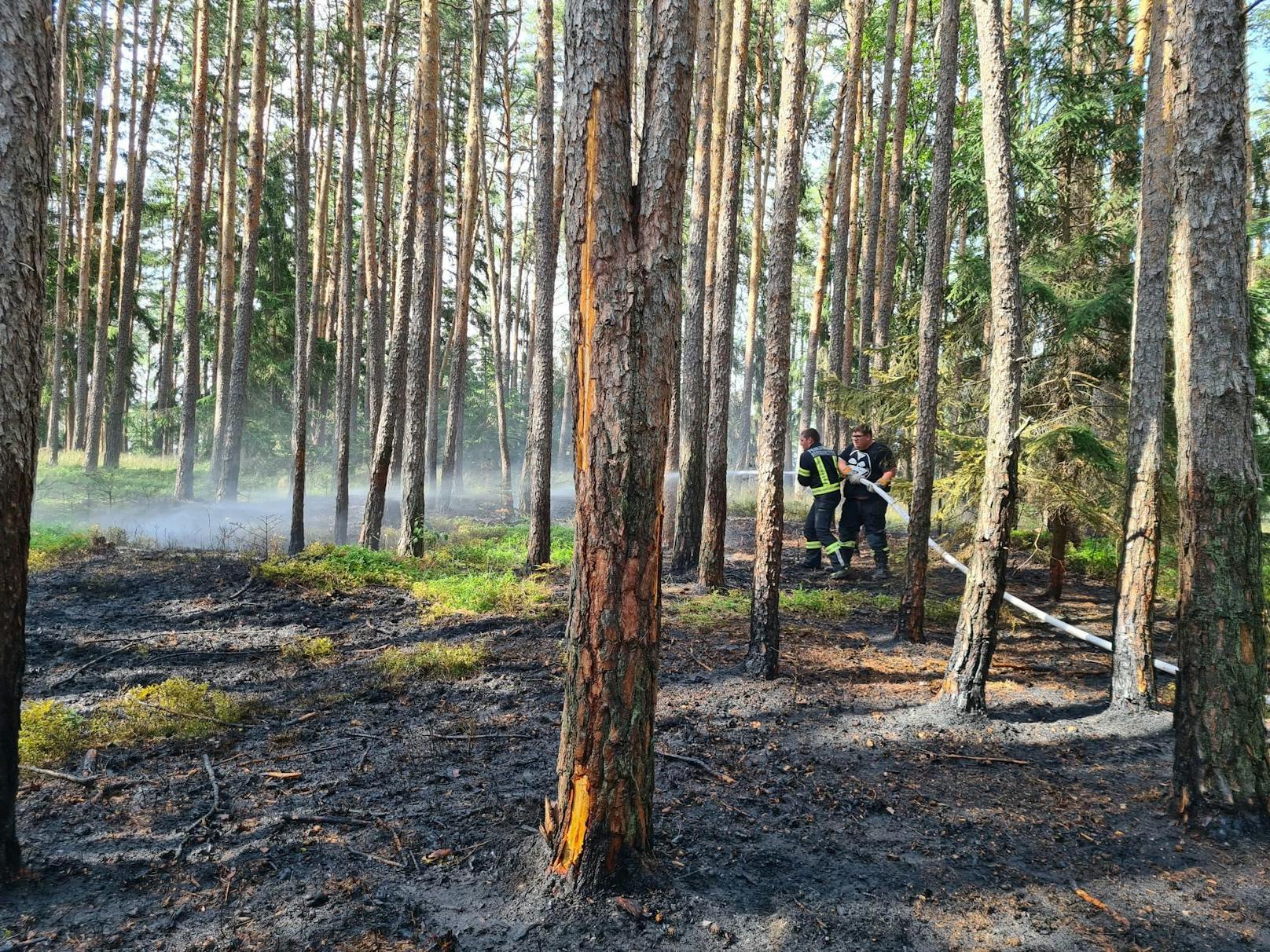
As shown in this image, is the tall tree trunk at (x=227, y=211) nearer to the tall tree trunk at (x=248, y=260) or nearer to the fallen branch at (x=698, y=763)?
the tall tree trunk at (x=248, y=260)

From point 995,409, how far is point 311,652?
21.0 feet

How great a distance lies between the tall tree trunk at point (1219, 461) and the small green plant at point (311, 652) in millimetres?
6727

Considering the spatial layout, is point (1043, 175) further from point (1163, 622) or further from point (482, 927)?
point (482, 927)

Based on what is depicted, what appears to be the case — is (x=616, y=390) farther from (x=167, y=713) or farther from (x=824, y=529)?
(x=824, y=529)

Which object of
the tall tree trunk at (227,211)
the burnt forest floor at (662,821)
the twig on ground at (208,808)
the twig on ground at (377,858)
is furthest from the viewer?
the tall tree trunk at (227,211)

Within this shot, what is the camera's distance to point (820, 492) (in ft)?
38.9

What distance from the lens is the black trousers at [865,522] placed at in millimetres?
11414

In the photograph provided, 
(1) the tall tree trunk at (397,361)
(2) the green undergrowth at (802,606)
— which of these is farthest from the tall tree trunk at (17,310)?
(1) the tall tree trunk at (397,361)

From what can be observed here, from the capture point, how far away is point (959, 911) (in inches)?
134

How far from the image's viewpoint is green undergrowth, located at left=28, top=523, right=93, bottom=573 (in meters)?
10.5

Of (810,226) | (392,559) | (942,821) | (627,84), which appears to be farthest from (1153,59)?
(810,226)

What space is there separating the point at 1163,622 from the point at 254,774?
1022 centimetres

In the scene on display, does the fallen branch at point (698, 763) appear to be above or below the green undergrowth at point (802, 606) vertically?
below

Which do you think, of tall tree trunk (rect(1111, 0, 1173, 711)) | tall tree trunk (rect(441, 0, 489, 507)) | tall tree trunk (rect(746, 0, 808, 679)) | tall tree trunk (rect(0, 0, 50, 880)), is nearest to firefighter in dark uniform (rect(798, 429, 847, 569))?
tall tree trunk (rect(746, 0, 808, 679))
